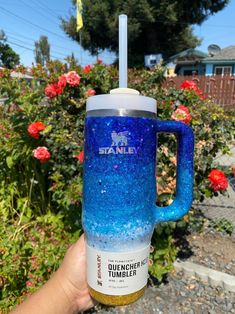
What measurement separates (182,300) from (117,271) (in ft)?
5.49

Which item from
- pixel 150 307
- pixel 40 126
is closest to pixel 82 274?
pixel 150 307

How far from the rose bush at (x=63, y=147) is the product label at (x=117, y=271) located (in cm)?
119

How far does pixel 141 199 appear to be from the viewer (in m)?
0.85

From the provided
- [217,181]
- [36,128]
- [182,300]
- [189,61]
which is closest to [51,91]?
[36,128]

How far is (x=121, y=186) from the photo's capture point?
2.70 ft

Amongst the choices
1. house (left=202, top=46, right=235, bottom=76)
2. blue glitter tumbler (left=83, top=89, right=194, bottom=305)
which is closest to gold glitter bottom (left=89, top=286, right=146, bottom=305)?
blue glitter tumbler (left=83, top=89, right=194, bottom=305)

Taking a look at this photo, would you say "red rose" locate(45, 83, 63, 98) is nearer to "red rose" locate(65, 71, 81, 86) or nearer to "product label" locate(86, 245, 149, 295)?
"red rose" locate(65, 71, 81, 86)

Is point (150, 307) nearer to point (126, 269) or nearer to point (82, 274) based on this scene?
point (82, 274)

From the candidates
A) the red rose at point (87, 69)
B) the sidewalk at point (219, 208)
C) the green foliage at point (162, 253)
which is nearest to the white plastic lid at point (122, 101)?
the green foliage at point (162, 253)

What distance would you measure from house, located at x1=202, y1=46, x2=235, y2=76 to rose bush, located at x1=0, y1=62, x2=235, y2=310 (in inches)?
885

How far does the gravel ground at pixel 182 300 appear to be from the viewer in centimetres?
219

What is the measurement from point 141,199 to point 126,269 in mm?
200

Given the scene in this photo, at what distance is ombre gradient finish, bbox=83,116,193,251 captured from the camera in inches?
32.1

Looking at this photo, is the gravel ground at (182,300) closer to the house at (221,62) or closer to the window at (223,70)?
the house at (221,62)
